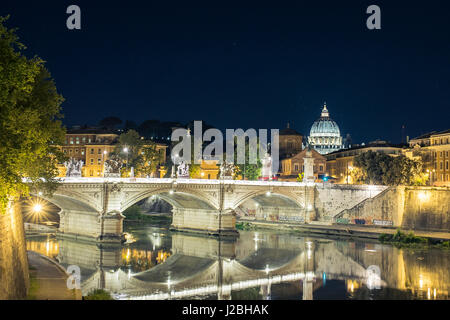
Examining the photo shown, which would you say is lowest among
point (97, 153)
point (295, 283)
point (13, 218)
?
point (295, 283)

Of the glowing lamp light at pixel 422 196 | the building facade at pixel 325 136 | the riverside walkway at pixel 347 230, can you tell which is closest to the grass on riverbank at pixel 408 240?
the riverside walkway at pixel 347 230

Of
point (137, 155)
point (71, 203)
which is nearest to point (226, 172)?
point (71, 203)

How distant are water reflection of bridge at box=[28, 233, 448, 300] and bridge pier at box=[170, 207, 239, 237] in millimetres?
2762

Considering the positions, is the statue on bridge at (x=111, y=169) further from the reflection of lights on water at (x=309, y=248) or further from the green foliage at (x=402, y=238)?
the green foliage at (x=402, y=238)

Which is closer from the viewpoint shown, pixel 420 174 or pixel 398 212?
pixel 398 212

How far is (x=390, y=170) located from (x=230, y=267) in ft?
105

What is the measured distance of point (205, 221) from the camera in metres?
57.4

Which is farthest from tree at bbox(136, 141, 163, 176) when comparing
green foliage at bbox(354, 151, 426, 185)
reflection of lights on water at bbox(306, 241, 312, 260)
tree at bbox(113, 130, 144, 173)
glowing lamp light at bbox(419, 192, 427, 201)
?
glowing lamp light at bbox(419, 192, 427, 201)

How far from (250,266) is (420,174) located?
35.6m

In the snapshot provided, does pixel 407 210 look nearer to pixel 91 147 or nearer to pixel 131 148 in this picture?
pixel 131 148

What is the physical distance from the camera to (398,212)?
200 feet

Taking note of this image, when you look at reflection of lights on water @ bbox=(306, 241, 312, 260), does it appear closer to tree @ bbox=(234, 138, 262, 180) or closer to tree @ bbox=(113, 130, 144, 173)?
tree @ bbox=(234, 138, 262, 180)
